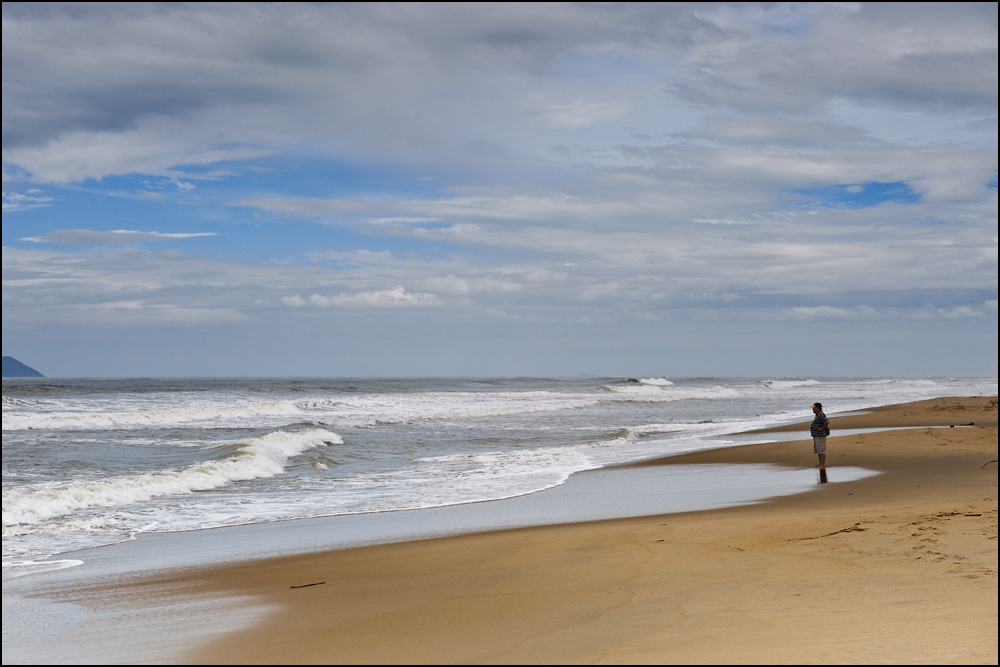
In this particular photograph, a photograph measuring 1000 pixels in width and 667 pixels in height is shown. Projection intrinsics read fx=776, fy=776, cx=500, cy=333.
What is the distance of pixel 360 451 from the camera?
71.1ft

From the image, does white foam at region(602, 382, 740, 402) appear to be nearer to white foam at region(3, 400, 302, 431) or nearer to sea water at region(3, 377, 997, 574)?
sea water at region(3, 377, 997, 574)

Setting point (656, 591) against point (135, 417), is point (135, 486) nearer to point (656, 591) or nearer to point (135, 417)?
point (656, 591)

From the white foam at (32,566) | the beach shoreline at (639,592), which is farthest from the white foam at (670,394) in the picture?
the white foam at (32,566)

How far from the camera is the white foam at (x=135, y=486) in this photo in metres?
11.7

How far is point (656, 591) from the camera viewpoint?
624 cm

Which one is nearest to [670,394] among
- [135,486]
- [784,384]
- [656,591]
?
[784,384]

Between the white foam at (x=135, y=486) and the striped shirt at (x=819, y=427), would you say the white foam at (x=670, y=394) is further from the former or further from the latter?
the white foam at (x=135, y=486)

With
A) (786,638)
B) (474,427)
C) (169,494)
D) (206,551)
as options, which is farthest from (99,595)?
(474,427)

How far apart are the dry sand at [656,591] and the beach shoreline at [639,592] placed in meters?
0.02

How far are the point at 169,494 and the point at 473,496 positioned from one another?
543cm

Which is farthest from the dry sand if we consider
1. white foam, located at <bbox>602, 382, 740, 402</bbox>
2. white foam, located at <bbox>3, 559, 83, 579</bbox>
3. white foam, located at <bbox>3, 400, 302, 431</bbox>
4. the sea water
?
white foam, located at <bbox>602, 382, 740, 402</bbox>

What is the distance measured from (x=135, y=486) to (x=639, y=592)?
10737 millimetres

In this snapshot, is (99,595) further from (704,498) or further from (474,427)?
(474,427)

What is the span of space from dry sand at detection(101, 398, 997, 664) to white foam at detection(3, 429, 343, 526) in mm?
5254
